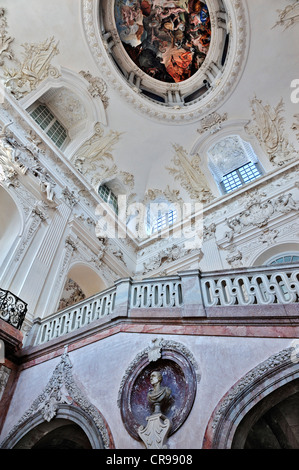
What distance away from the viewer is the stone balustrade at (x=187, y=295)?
3.88m

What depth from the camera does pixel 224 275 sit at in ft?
14.4

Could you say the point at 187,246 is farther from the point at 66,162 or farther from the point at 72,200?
the point at 66,162

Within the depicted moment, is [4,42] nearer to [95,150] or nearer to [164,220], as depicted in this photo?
[95,150]

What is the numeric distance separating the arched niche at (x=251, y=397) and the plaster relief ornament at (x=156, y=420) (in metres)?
0.46

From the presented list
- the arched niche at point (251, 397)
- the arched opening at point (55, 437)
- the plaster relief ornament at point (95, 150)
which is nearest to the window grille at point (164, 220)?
the plaster relief ornament at point (95, 150)

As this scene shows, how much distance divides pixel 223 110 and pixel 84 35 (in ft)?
22.9

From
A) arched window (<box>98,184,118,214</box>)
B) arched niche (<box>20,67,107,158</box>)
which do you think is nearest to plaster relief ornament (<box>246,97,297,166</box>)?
arched niche (<box>20,67,107,158</box>)

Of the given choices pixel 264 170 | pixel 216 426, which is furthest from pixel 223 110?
pixel 216 426

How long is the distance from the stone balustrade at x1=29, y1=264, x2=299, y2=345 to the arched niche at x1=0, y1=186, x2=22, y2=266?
12.1 feet

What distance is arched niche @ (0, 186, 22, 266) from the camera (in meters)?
8.48

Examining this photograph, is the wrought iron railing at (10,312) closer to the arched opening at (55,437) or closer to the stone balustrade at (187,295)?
the stone balustrade at (187,295)

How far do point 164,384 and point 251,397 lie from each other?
3.65ft

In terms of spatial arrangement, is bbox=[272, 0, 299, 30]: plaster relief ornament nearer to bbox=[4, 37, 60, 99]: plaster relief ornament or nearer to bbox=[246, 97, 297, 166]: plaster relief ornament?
bbox=[246, 97, 297, 166]: plaster relief ornament

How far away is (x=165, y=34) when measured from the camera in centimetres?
1452
